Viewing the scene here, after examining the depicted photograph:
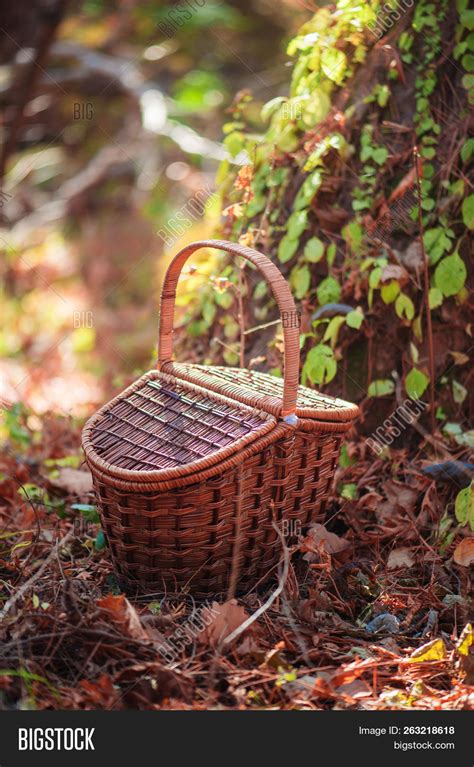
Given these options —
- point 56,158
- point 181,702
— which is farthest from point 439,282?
point 56,158

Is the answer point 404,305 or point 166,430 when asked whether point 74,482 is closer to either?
point 166,430

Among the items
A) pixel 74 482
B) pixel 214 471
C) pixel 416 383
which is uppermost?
pixel 214 471

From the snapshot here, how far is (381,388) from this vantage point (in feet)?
8.41

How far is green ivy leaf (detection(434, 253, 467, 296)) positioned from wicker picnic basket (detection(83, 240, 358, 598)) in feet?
2.12

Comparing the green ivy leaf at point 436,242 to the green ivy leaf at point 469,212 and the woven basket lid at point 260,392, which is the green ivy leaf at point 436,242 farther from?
the woven basket lid at point 260,392

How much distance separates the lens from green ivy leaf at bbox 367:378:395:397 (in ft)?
8.40

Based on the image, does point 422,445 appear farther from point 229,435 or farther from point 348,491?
point 229,435

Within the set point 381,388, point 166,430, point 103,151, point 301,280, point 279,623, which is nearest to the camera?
point 279,623

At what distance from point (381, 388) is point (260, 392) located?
703mm

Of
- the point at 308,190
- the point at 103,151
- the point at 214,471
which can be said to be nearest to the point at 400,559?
the point at 214,471

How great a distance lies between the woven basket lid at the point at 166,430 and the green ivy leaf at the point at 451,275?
0.92m

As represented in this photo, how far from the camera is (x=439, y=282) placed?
2.48m

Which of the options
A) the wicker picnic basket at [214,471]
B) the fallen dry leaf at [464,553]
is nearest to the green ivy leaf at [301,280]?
the wicker picnic basket at [214,471]

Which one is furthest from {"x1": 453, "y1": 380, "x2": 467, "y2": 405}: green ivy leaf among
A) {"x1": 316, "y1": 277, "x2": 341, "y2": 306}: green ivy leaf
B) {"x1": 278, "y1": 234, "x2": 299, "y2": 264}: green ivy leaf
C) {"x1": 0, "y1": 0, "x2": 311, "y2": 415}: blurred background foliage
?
{"x1": 0, "y1": 0, "x2": 311, "y2": 415}: blurred background foliage
